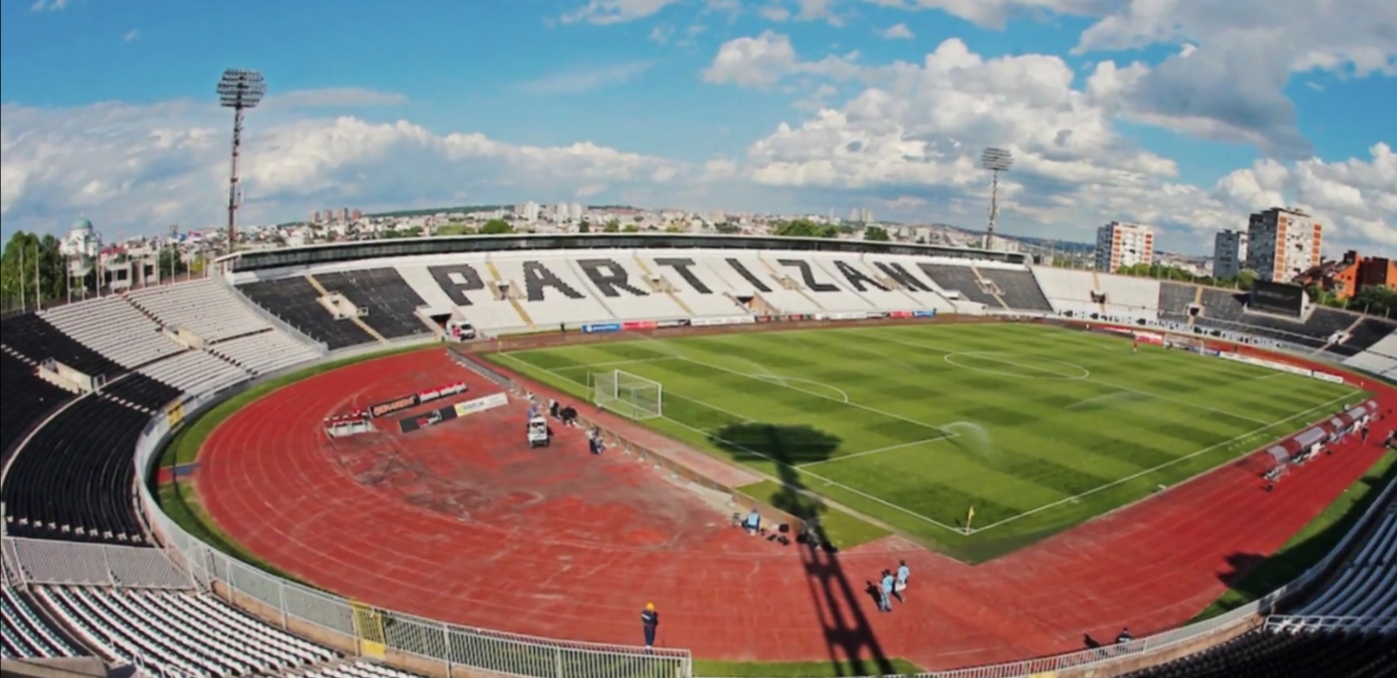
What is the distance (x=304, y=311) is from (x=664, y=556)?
42.5 m

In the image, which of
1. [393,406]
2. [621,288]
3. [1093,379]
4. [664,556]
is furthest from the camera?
[621,288]

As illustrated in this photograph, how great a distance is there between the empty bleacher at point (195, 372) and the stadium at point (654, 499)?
225mm

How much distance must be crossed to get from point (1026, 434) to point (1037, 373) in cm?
1607

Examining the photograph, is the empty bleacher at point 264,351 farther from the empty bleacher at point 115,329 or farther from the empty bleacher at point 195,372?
the empty bleacher at point 115,329

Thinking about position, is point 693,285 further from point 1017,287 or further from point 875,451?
point 875,451

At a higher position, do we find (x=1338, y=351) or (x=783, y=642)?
(x=1338, y=351)

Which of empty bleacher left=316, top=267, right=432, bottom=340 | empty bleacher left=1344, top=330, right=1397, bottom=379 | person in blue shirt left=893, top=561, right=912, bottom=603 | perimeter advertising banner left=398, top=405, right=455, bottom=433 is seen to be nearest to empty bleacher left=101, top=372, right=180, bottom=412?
perimeter advertising banner left=398, top=405, right=455, bottom=433

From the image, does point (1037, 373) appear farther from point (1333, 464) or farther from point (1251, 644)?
point (1251, 644)

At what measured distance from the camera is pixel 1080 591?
879 inches

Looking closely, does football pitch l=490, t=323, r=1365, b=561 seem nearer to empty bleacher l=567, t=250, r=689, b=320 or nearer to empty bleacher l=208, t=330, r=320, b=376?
empty bleacher l=567, t=250, r=689, b=320

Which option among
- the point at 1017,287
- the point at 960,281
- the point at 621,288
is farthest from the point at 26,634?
the point at 1017,287

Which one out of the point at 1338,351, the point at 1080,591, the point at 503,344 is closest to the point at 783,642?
the point at 1080,591

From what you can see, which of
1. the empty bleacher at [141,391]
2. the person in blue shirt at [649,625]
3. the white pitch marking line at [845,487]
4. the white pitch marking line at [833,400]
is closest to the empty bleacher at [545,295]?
the white pitch marking line at [833,400]

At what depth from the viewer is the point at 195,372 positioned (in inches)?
1687
